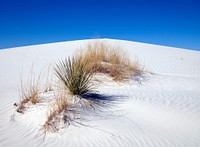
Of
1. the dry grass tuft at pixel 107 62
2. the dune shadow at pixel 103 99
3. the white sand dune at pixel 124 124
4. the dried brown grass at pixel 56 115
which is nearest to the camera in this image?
the white sand dune at pixel 124 124

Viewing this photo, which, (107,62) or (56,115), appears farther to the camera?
(107,62)

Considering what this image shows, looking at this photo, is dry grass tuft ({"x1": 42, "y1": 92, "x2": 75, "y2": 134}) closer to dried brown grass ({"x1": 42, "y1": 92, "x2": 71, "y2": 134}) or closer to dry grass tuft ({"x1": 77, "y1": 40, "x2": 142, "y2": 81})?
dried brown grass ({"x1": 42, "y1": 92, "x2": 71, "y2": 134})

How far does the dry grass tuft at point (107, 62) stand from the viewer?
269 inches

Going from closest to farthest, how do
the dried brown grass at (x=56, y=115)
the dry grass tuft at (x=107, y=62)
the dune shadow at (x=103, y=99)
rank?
the dried brown grass at (x=56, y=115) < the dune shadow at (x=103, y=99) < the dry grass tuft at (x=107, y=62)

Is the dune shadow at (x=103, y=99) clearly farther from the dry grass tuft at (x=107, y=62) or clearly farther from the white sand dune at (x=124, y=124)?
the dry grass tuft at (x=107, y=62)

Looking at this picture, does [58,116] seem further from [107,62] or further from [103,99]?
[107,62]

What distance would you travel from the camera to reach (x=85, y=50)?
8289 millimetres

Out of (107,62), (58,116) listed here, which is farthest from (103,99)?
(107,62)

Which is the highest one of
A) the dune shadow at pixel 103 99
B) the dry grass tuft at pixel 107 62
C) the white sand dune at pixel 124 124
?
the dry grass tuft at pixel 107 62

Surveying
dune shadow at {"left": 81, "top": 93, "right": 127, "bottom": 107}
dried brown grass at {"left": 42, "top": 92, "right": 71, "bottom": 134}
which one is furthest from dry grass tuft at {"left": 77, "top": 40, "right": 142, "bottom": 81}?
dried brown grass at {"left": 42, "top": 92, "right": 71, "bottom": 134}

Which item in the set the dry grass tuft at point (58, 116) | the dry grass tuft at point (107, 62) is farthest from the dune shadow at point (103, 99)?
the dry grass tuft at point (107, 62)

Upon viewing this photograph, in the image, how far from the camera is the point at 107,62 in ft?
26.3

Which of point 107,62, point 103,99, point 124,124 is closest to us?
point 124,124

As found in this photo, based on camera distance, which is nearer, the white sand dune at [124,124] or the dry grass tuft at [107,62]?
the white sand dune at [124,124]
